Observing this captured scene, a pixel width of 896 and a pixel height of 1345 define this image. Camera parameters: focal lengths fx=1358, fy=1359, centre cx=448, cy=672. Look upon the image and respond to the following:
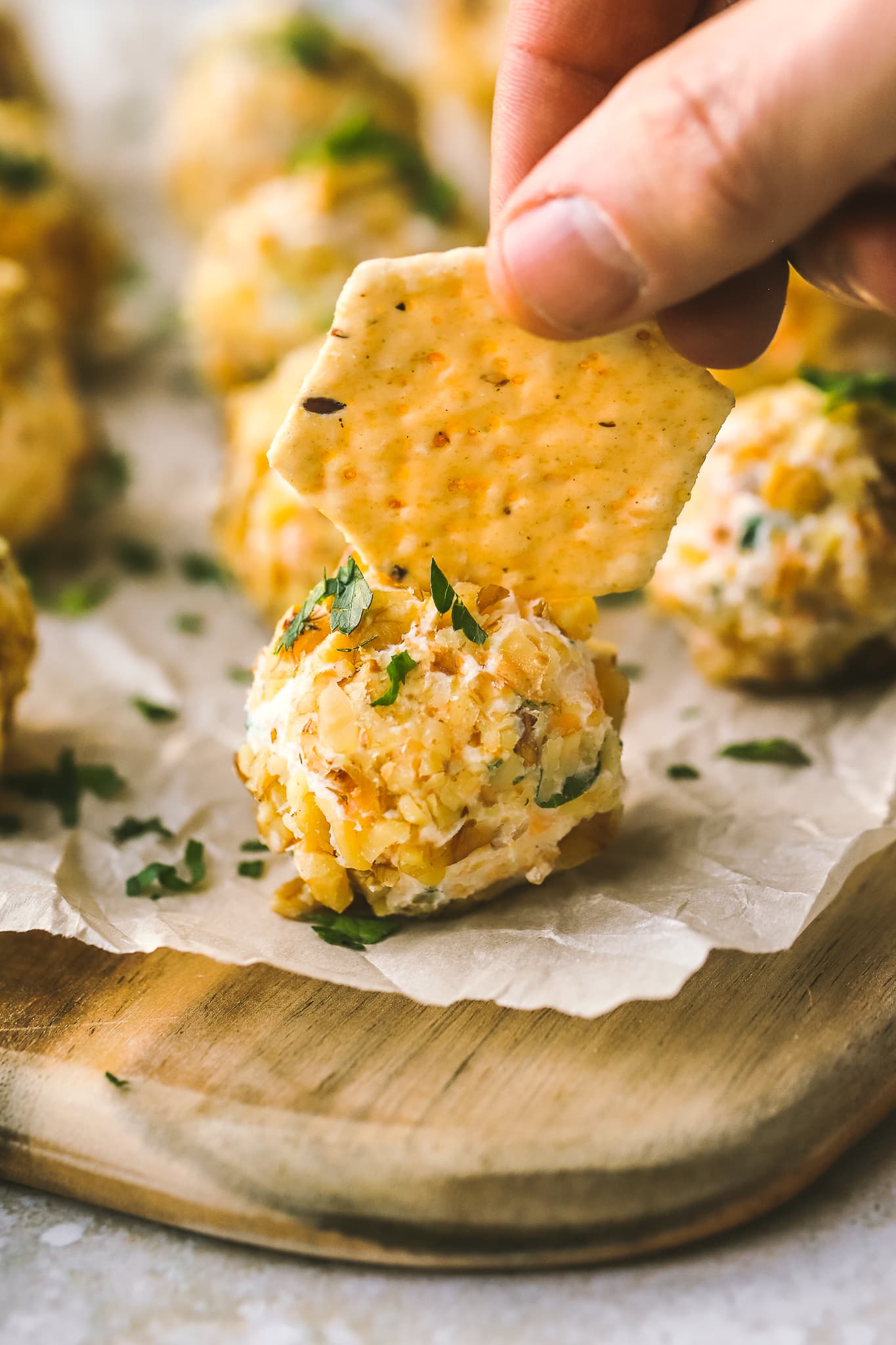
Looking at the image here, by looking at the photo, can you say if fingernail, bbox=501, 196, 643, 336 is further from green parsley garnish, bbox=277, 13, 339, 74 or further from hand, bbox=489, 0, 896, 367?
green parsley garnish, bbox=277, 13, 339, 74

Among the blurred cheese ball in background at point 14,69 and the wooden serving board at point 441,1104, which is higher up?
the wooden serving board at point 441,1104

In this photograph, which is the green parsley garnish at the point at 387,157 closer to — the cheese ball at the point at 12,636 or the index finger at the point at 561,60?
the index finger at the point at 561,60

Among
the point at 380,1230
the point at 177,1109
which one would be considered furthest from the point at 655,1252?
the point at 177,1109

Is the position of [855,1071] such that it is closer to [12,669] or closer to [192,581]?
[12,669]

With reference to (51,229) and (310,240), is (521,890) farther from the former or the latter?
(51,229)


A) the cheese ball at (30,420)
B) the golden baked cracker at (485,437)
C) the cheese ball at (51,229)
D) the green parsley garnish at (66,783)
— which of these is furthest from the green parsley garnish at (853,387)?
the cheese ball at (51,229)

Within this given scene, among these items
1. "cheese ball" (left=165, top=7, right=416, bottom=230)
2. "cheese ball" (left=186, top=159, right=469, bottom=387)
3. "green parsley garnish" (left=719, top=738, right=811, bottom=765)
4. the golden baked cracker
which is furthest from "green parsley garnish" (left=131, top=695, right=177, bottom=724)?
"cheese ball" (left=165, top=7, right=416, bottom=230)
